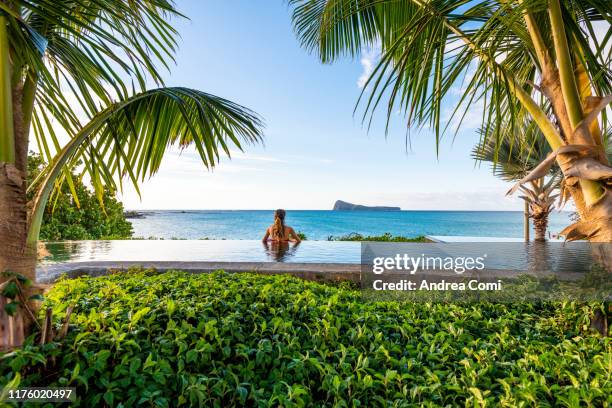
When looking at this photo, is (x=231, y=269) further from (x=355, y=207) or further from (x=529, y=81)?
(x=355, y=207)

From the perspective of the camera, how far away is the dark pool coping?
15.2 feet

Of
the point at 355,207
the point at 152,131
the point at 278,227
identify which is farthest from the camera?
the point at 355,207

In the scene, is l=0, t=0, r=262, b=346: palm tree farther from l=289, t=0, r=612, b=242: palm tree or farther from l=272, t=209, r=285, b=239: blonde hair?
l=272, t=209, r=285, b=239: blonde hair

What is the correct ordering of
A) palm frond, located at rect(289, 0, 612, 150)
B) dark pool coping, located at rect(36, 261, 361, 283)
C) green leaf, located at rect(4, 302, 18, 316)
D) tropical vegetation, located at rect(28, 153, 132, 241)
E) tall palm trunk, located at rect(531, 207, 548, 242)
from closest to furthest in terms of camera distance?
green leaf, located at rect(4, 302, 18, 316) < palm frond, located at rect(289, 0, 612, 150) < dark pool coping, located at rect(36, 261, 361, 283) < tall palm trunk, located at rect(531, 207, 548, 242) < tropical vegetation, located at rect(28, 153, 132, 241)

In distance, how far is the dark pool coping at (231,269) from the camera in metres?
4.64

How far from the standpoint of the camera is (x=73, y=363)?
1784 millimetres

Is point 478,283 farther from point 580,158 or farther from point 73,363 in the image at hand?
point 73,363

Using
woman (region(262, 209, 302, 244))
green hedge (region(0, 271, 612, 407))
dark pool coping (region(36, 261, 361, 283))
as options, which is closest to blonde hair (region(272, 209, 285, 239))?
woman (region(262, 209, 302, 244))

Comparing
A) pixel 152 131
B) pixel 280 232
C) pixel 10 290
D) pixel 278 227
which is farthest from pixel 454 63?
pixel 280 232

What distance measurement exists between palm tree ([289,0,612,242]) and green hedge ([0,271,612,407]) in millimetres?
919

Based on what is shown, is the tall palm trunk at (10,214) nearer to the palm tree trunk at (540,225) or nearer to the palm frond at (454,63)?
the palm frond at (454,63)

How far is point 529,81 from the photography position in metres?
2.58

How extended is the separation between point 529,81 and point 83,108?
317cm

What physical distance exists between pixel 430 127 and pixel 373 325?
1682mm
